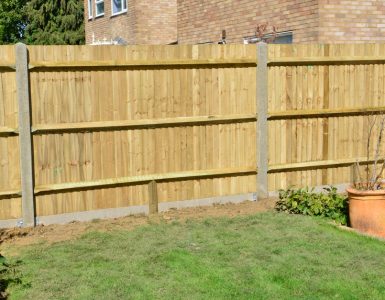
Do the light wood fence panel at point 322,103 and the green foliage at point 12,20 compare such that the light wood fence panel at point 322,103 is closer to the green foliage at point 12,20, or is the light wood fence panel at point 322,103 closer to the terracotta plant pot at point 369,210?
the terracotta plant pot at point 369,210

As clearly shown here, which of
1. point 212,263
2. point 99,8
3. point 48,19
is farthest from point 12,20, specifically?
point 212,263

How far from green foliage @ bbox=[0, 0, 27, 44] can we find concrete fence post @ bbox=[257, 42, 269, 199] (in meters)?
32.1

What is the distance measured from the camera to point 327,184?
994cm

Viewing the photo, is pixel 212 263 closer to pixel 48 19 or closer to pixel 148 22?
pixel 148 22

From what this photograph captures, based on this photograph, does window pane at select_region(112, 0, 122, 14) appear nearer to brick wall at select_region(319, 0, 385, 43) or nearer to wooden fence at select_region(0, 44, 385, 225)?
brick wall at select_region(319, 0, 385, 43)

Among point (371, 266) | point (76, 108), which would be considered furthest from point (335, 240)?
point (76, 108)

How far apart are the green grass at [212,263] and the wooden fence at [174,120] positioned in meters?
0.96

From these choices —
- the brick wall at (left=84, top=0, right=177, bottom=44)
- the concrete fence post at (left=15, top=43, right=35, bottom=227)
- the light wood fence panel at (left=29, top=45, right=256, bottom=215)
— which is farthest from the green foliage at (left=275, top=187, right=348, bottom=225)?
the brick wall at (left=84, top=0, right=177, bottom=44)

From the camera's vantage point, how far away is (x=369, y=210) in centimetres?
776

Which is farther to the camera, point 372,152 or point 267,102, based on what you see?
point 372,152

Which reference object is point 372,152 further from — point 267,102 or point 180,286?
point 180,286

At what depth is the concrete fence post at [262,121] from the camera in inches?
360

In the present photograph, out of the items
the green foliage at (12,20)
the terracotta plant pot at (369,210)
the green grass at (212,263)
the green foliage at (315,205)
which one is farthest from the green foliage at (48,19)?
the terracotta plant pot at (369,210)

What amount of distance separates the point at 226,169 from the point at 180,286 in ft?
11.7
